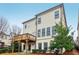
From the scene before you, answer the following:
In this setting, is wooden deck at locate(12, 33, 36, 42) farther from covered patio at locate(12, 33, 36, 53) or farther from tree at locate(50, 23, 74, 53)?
tree at locate(50, 23, 74, 53)

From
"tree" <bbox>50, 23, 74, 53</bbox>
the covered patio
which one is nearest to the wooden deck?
the covered patio

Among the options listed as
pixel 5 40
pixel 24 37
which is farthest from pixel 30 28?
pixel 5 40

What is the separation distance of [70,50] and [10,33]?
81 cm

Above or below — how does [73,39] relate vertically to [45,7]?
below

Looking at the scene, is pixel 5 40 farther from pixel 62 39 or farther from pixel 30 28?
pixel 62 39

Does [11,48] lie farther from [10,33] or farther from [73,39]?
[73,39]

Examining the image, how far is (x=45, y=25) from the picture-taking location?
4730 millimetres

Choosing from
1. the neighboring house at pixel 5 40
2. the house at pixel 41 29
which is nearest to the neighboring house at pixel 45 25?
the house at pixel 41 29

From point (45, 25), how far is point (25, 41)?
34cm

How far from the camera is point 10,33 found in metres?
4.73

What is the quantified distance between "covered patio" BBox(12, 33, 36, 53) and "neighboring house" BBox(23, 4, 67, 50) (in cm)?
4

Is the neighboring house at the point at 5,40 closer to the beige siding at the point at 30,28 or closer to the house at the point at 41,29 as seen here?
the house at the point at 41,29
